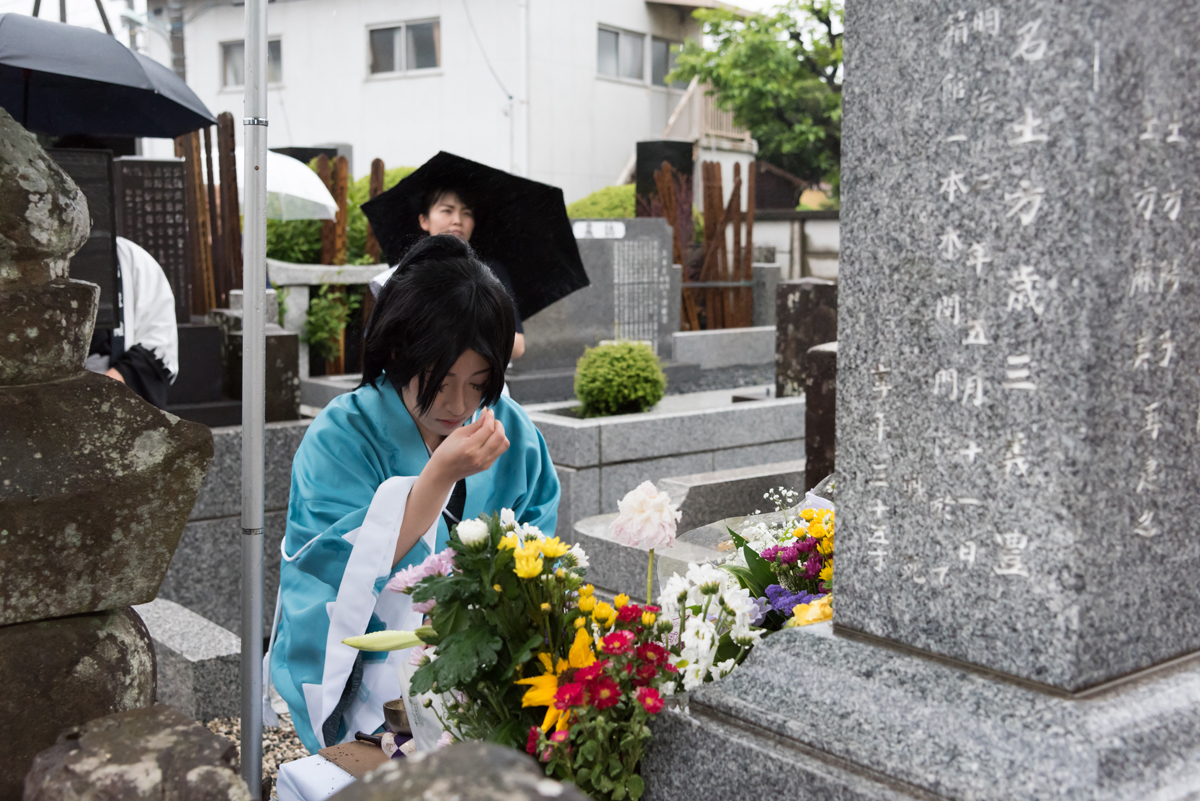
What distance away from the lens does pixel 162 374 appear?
458cm

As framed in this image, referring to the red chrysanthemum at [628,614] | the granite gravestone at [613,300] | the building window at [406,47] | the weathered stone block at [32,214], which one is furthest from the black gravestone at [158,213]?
the building window at [406,47]

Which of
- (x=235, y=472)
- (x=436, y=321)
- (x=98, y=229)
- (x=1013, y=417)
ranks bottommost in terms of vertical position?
(x=235, y=472)

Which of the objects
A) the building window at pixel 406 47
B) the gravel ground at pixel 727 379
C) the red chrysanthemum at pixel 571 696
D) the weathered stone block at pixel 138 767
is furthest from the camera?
the building window at pixel 406 47

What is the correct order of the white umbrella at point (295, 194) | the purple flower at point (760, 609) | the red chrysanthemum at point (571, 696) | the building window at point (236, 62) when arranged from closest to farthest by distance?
the red chrysanthemum at point (571, 696), the purple flower at point (760, 609), the white umbrella at point (295, 194), the building window at point (236, 62)

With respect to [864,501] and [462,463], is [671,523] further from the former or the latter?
[462,463]

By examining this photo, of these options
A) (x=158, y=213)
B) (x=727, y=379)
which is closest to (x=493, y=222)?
(x=158, y=213)

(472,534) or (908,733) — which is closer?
(908,733)

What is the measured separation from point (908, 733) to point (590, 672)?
18.8 inches

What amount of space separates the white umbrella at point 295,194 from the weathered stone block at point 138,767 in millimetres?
6333

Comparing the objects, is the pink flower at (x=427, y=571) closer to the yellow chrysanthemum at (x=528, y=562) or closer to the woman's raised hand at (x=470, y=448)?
Answer: the yellow chrysanthemum at (x=528, y=562)

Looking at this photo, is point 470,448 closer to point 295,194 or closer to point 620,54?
point 295,194

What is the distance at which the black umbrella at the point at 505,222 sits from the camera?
173 inches

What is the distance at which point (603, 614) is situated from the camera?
5.57 feet

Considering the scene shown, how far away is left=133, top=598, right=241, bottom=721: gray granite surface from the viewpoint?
13.4 ft
